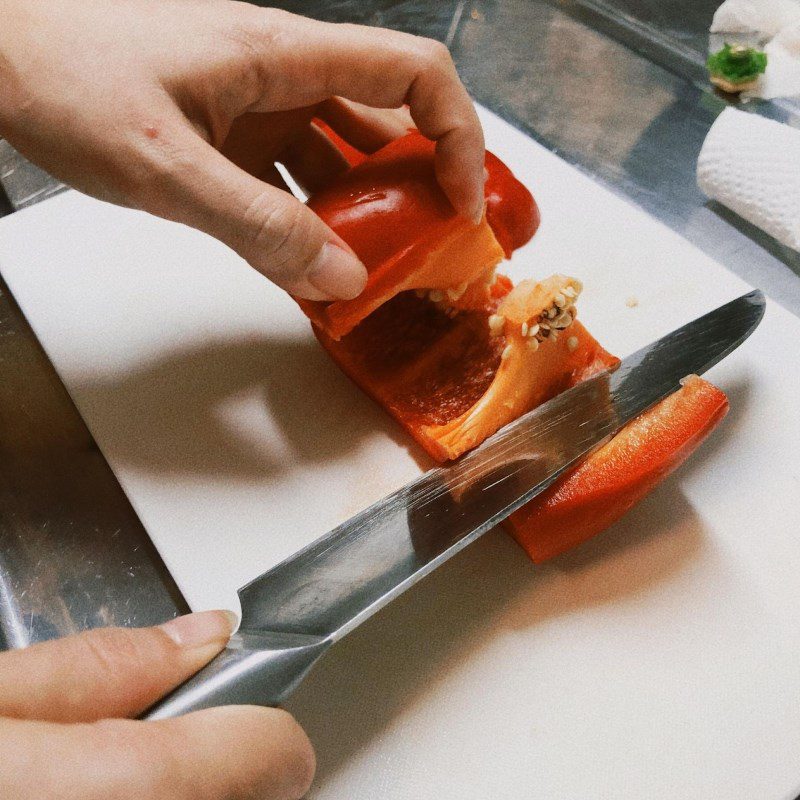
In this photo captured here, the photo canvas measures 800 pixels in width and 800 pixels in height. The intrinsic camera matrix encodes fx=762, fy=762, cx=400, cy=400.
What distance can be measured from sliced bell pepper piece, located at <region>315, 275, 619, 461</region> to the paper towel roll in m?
0.56

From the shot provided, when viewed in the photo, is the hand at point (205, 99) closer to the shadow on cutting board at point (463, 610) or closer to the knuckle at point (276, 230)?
the knuckle at point (276, 230)

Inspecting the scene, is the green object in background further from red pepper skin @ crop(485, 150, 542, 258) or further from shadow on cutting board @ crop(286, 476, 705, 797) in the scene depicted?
shadow on cutting board @ crop(286, 476, 705, 797)

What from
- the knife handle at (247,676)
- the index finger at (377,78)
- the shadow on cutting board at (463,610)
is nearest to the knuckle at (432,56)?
the index finger at (377,78)

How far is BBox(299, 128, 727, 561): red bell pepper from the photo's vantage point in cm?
100

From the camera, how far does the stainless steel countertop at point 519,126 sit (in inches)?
43.6

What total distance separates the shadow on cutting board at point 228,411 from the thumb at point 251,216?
0.90 feet

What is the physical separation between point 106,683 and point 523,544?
1.75 ft

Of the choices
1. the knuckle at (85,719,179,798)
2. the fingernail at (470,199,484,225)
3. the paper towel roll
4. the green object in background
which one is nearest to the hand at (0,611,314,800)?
the knuckle at (85,719,179,798)

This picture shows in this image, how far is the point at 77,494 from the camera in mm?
1175

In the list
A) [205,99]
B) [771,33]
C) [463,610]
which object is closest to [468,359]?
[463,610]

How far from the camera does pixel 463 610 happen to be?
39.6 inches

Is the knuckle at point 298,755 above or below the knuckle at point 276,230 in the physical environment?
below

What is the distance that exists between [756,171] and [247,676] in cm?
128

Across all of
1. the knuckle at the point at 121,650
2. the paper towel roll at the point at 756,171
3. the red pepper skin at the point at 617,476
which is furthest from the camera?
the paper towel roll at the point at 756,171
